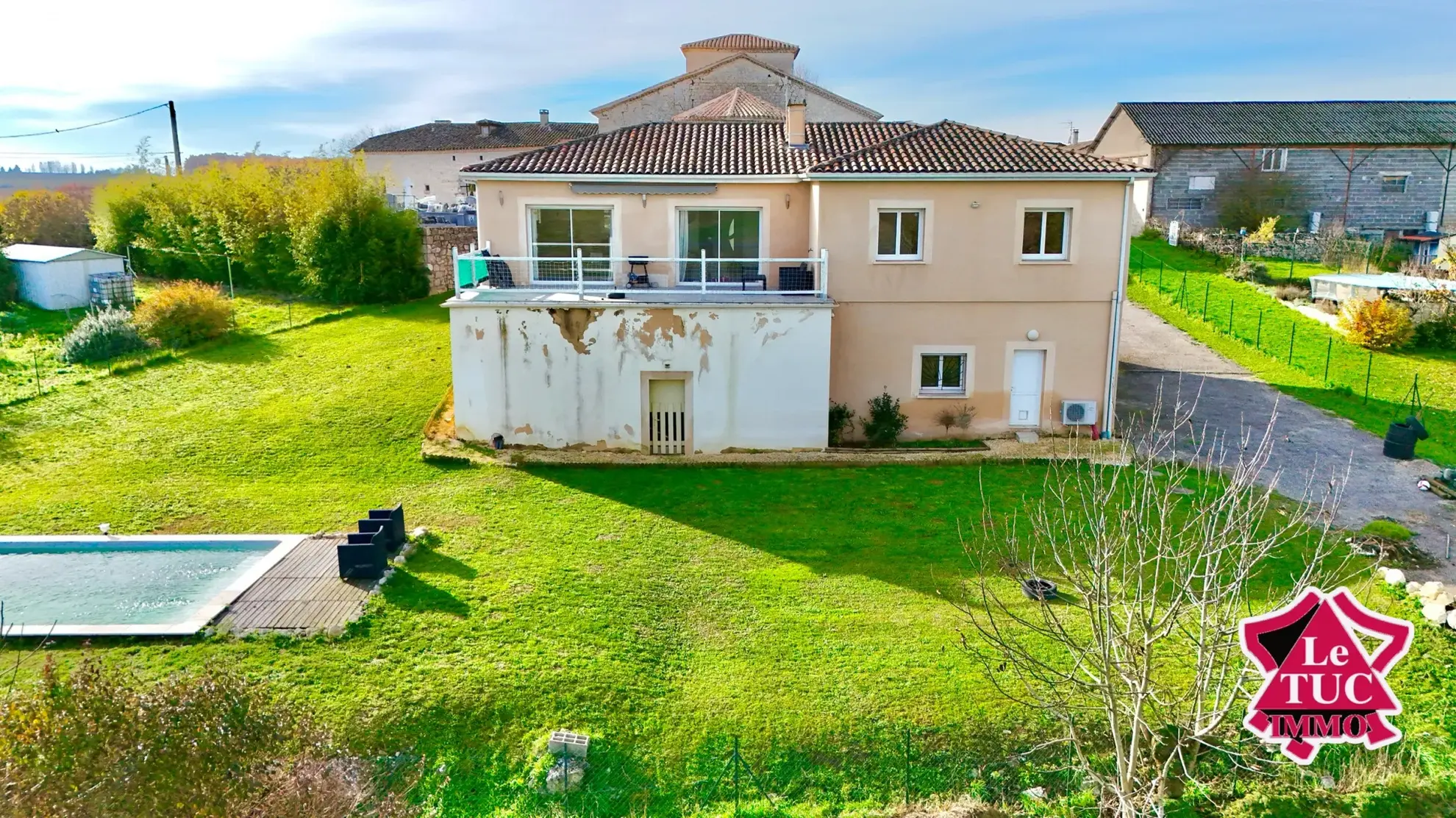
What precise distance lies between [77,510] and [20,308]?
21420 millimetres

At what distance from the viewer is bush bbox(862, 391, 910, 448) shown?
21.3 metres

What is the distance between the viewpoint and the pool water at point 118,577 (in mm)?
12734

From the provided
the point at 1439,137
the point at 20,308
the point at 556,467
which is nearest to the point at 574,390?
the point at 556,467

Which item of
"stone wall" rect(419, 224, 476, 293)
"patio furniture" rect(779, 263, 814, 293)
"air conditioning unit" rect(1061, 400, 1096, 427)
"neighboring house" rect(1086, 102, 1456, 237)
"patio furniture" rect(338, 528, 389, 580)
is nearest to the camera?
"patio furniture" rect(338, 528, 389, 580)

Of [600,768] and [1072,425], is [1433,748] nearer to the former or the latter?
[600,768]

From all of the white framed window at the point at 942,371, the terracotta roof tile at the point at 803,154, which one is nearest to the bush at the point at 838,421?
the white framed window at the point at 942,371

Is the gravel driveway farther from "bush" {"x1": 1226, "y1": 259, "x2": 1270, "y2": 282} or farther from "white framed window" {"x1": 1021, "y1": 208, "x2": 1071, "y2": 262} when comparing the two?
"bush" {"x1": 1226, "y1": 259, "x2": 1270, "y2": 282}

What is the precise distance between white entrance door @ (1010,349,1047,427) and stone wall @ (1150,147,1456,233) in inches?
1208

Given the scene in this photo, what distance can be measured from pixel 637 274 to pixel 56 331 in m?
20.3

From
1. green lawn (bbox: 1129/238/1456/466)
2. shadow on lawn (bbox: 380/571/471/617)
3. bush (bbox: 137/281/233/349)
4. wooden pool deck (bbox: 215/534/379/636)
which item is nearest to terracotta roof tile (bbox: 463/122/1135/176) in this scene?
green lawn (bbox: 1129/238/1456/466)

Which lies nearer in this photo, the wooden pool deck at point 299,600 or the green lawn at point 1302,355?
the wooden pool deck at point 299,600

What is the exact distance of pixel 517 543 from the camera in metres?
15.5

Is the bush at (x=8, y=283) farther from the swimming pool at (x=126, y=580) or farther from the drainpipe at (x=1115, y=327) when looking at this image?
the drainpipe at (x=1115, y=327)

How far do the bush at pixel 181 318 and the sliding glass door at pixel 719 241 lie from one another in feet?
49.1
